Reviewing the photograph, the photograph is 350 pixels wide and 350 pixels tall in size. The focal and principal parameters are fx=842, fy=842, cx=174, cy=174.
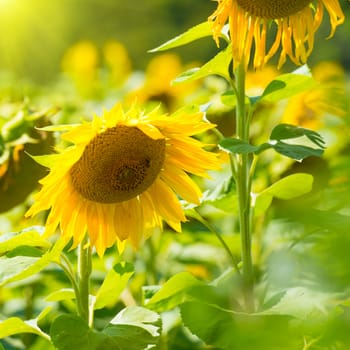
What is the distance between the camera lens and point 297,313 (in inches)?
34.2

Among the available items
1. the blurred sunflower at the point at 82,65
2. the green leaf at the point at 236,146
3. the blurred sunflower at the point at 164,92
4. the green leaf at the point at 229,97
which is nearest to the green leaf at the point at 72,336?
the green leaf at the point at 236,146

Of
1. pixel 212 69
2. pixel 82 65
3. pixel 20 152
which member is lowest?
pixel 82 65

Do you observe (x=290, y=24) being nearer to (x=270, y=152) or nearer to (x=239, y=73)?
(x=239, y=73)

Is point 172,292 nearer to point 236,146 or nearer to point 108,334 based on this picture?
point 108,334

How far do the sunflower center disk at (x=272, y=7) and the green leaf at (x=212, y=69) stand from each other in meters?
0.06

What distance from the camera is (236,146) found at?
0.99m

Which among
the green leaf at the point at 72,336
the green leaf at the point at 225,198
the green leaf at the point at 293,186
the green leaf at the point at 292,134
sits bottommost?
the green leaf at the point at 72,336

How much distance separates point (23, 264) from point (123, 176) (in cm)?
17

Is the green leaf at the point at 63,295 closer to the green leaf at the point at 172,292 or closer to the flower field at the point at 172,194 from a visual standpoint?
the flower field at the point at 172,194

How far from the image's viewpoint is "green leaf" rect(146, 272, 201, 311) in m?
1.06

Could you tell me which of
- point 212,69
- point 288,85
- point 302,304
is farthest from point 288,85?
point 302,304

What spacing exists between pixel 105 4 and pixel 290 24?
5.86 meters

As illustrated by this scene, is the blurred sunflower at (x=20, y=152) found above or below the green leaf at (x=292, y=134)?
below

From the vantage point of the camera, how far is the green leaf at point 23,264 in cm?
101
